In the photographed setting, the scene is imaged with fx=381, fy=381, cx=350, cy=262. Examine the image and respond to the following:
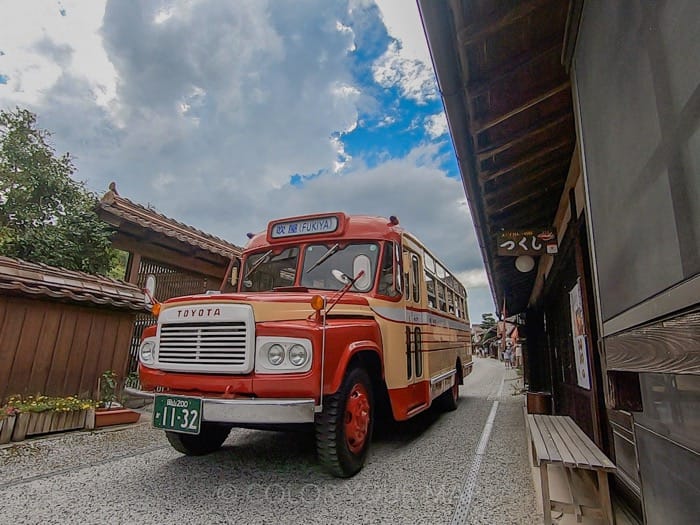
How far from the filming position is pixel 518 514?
2.54 m

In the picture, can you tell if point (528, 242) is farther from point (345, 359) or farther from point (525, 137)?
point (345, 359)

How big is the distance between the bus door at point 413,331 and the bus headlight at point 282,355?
5.44ft

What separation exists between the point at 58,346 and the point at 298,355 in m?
4.26

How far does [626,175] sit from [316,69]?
27.7 ft

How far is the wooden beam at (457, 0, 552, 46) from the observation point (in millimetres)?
2098

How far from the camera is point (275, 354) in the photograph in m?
2.79

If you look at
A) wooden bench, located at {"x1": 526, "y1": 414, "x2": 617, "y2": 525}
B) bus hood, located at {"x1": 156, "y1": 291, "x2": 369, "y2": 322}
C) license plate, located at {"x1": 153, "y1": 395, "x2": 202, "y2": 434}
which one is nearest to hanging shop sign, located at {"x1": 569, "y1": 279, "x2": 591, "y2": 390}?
wooden bench, located at {"x1": 526, "y1": 414, "x2": 617, "y2": 525}

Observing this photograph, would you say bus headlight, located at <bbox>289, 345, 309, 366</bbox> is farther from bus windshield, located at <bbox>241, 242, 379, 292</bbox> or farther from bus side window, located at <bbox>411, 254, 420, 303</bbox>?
bus side window, located at <bbox>411, 254, 420, 303</bbox>

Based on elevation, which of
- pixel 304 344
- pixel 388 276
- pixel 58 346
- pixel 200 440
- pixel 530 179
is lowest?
pixel 200 440

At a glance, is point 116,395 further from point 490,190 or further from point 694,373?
point 694,373

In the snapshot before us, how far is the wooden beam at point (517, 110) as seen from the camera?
8.93 ft

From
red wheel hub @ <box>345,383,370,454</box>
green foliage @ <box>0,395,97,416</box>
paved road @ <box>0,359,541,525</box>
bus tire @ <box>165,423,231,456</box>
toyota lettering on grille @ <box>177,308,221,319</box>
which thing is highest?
toyota lettering on grille @ <box>177,308,221,319</box>

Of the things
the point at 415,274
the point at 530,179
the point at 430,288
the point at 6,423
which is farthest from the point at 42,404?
the point at 530,179

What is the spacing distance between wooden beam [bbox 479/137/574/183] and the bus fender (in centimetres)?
184
